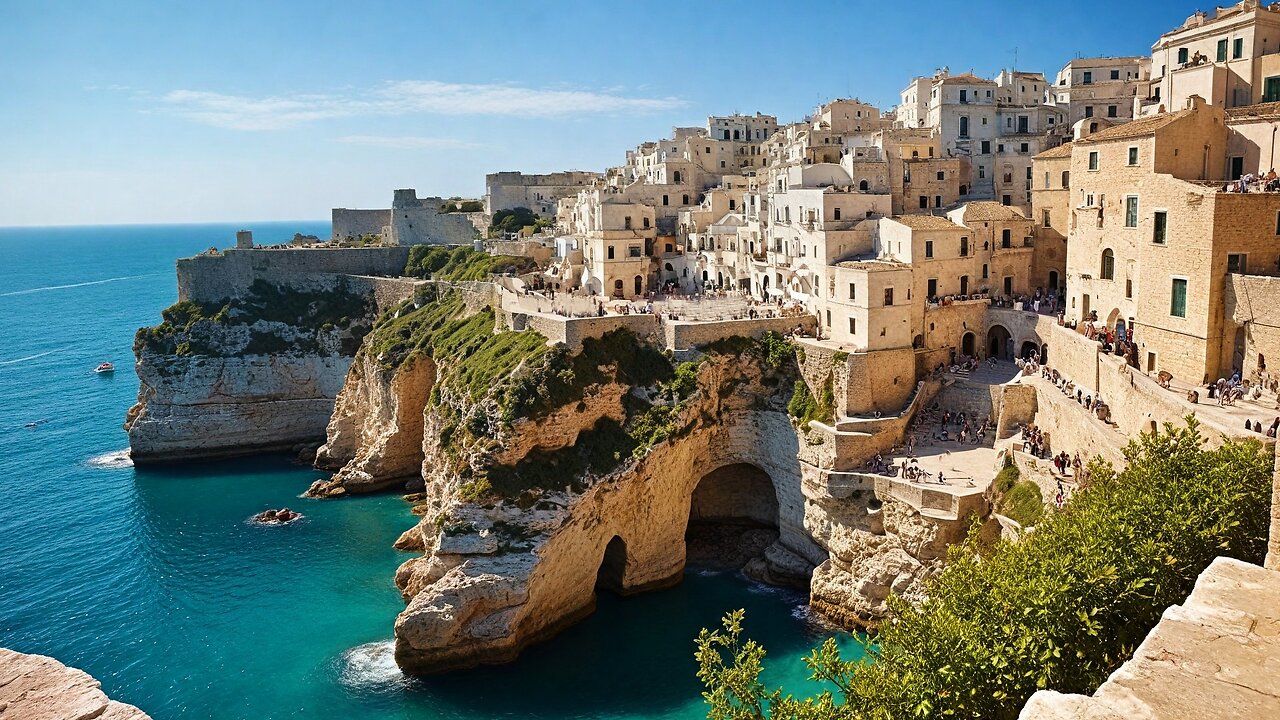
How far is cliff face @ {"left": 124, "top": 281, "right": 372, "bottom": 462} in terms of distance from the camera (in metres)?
51.0

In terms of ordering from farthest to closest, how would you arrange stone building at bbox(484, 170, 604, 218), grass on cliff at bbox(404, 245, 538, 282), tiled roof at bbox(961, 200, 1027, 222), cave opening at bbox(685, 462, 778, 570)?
1. stone building at bbox(484, 170, 604, 218)
2. grass on cliff at bbox(404, 245, 538, 282)
3. tiled roof at bbox(961, 200, 1027, 222)
4. cave opening at bbox(685, 462, 778, 570)

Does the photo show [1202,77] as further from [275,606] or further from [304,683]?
[275,606]

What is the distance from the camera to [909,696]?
563 inches

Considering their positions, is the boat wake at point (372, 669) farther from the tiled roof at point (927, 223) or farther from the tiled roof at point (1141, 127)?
the tiled roof at point (1141, 127)

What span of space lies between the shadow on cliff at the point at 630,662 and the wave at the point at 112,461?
31191 mm

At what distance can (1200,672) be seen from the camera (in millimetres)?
9172

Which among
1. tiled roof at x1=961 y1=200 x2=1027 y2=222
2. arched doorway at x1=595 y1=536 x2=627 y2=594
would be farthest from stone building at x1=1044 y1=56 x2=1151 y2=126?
arched doorway at x1=595 y1=536 x2=627 y2=594

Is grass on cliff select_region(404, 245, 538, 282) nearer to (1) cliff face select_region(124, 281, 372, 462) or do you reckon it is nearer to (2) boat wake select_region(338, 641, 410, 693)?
(1) cliff face select_region(124, 281, 372, 462)

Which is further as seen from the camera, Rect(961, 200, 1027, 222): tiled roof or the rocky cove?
Rect(961, 200, 1027, 222): tiled roof

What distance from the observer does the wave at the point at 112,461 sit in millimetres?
49312

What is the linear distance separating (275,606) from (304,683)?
234 inches

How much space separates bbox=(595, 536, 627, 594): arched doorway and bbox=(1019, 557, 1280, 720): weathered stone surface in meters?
24.2

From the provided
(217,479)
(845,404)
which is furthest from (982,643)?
(217,479)

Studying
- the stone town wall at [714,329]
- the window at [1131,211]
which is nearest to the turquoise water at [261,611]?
the stone town wall at [714,329]
